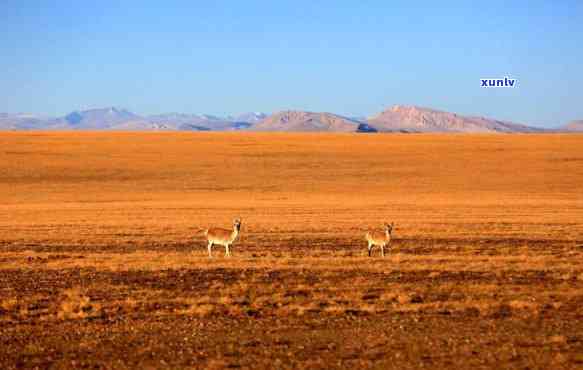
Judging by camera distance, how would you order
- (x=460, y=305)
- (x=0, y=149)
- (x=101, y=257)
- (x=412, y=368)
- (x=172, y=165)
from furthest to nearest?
(x=0, y=149) → (x=172, y=165) → (x=101, y=257) → (x=460, y=305) → (x=412, y=368)

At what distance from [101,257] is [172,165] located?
55401mm

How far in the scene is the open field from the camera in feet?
39.3

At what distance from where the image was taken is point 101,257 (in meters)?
23.7

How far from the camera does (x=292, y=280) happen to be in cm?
1866

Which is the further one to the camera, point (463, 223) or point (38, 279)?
point (463, 223)

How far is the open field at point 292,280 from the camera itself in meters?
12.0

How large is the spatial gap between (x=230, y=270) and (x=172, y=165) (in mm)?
59071

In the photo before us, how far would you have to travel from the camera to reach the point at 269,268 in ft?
67.9

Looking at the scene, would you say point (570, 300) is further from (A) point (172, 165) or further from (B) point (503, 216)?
(A) point (172, 165)

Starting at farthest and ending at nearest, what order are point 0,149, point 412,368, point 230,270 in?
point 0,149
point 230,270
point 412,368

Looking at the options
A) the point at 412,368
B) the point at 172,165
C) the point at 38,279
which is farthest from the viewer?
the point at 172,165

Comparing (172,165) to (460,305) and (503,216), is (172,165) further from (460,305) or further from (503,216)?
(460,305)

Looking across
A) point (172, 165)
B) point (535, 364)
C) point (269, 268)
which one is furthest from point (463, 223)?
point (172, 165)

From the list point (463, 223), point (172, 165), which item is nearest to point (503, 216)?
point (463, 223)
